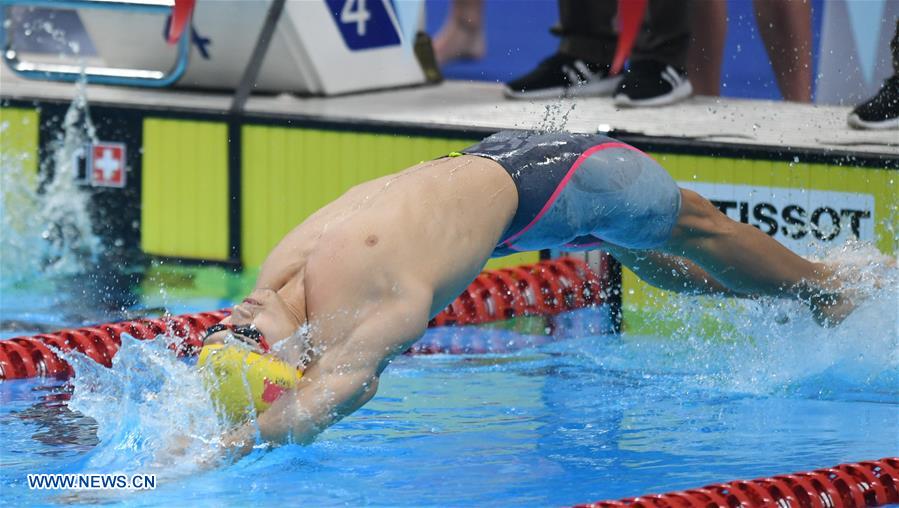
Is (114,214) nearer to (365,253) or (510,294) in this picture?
(510,294)

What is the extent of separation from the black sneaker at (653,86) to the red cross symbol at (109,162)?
1620 mm

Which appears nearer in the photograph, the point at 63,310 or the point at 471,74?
the point at 63,310

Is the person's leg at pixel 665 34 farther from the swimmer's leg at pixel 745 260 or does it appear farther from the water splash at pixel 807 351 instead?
the swimmer's leg at pixel 745 260

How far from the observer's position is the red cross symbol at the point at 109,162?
4.91 metres

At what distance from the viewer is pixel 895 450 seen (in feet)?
10.1

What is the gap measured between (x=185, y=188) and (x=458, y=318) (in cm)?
112

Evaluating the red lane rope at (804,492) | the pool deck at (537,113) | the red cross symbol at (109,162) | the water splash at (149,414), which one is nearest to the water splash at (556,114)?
the pool deck at (537,113)

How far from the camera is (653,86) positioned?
4.79 meters

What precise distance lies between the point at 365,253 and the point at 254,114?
215cm

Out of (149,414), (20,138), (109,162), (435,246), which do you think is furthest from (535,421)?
(20,138)

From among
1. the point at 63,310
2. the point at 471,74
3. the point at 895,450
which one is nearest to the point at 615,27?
the point at 471,74

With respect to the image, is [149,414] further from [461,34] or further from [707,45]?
[461,34]

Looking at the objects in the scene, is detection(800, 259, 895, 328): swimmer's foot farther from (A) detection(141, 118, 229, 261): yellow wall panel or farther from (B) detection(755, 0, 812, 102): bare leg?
(A) detection(141, 118, 229, 261): yellow wall panel

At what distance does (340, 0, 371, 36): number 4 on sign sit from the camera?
518 centimetres
